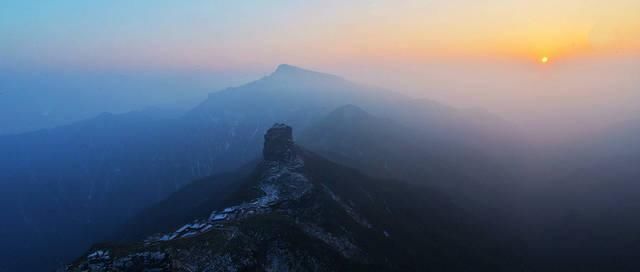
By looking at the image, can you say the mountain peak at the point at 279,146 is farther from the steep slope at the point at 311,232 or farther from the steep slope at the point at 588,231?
the steep slope at the point at 588,231

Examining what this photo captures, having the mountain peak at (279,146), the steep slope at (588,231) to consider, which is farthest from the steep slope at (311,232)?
the steep slope at (588,231)

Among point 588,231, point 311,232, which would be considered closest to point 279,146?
point 311,232

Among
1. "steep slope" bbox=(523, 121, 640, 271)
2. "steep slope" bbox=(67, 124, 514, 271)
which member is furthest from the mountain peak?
"steep slope" bbox=(523, 121, 640, 271)

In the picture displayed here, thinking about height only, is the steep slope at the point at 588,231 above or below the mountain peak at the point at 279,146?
below

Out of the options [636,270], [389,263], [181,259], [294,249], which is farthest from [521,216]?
[181,259]

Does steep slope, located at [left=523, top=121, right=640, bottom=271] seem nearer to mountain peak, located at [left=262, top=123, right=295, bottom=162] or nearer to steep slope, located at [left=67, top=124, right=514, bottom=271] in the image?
steep slope, located at [left=67, top=124, right=514, bottom=271]

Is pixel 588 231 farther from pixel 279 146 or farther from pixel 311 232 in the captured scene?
pixel 279 146

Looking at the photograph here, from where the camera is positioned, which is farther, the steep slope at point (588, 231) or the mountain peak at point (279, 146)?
the steep slope at point (588, 231)
